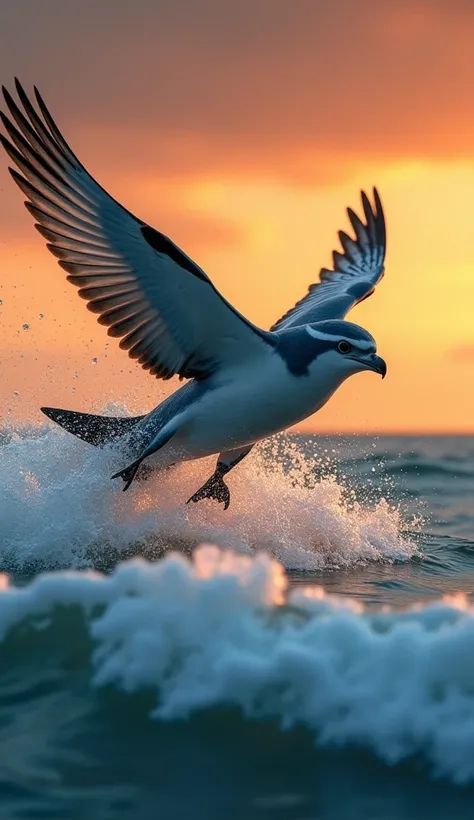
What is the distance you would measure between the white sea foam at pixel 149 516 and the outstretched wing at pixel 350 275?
5.50 feet

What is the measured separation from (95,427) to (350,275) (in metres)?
3.78

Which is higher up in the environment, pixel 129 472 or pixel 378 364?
pixel 378 364

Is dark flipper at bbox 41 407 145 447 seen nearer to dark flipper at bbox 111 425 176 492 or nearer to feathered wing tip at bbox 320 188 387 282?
dark flipper at bbox 111 425 176 492

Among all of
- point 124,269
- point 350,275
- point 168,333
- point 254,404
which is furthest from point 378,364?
point 350,275

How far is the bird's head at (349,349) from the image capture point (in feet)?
26.2

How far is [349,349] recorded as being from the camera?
801 centimetres

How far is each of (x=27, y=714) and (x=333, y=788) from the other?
4.78 ft

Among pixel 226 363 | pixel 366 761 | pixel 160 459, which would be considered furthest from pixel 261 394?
pixel 366 761

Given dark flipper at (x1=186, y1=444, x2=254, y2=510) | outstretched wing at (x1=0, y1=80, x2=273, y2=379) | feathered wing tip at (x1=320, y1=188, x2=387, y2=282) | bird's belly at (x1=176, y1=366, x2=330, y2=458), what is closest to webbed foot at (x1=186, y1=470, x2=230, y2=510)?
dark flipper at (x1=186, y1=444, x2=254, y2=510)

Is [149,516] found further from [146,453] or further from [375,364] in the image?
[375,364]

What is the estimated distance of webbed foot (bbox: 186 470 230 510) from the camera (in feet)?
32.1

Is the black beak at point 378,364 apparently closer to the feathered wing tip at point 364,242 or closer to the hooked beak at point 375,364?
the hooked beak at point 375,364

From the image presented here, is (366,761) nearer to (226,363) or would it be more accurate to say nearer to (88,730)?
(88,730)

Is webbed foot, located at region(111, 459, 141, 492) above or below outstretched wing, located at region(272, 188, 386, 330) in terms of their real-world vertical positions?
below
